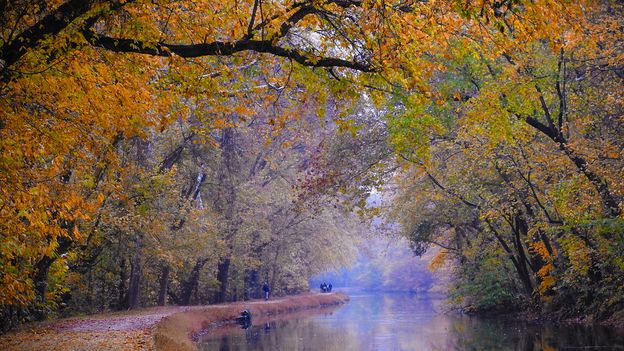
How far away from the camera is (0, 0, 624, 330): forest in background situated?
834cm

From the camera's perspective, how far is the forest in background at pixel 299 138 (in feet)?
27.4

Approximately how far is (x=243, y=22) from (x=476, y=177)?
1467 cm

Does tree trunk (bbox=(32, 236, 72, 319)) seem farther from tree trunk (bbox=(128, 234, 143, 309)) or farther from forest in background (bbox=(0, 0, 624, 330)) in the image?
tree trunk (bbox=(128, 234, 143, 309))

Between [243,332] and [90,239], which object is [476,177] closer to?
[243,332]

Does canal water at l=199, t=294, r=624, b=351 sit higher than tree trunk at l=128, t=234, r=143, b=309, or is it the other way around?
tree trunk at l=128, t=234, r=143, b=309

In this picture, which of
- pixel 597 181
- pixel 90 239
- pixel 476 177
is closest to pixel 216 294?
pixel 90 239

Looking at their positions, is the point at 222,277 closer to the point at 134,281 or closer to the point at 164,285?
the point at 164,285

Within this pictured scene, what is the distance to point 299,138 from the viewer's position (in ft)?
75.0

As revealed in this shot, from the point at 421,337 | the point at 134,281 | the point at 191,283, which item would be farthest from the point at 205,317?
the point at 421,337

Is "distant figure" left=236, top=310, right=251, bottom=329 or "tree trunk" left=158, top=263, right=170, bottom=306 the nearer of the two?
"distant figure" left=236, top=310, right=251, bottom=329

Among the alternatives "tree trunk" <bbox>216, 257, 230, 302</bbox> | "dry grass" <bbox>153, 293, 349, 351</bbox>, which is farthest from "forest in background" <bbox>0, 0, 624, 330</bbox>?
"dry grass" <bbox>153, 293, 349, 351</bbox>

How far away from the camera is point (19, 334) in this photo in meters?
15.3

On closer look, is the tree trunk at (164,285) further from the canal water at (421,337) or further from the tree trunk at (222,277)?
the tree trunk at (222,277)

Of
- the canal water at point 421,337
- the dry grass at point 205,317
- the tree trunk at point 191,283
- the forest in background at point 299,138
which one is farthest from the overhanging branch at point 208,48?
the tree trunk at point 191,283
